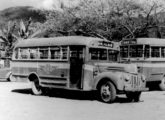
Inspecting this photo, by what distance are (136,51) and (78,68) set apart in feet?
17.2

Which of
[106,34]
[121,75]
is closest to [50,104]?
[121,75]

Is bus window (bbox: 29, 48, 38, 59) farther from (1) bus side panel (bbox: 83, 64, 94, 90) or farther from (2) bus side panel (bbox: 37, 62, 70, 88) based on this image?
(1) bus side panel (bbox: 83, 64, 94, 90)

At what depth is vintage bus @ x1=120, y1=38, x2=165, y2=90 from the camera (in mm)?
17984

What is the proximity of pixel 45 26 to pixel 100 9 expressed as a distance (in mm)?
5791

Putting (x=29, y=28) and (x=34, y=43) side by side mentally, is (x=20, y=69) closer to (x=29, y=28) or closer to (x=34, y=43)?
(x=34, y=43)

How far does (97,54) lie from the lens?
46.8ft

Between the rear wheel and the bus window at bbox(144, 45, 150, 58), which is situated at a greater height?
the bus window at bbox(144, 45, 150, 58)

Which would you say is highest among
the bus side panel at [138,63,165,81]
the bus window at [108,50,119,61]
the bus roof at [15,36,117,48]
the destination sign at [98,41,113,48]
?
the bus roof at [15,36,117,48]

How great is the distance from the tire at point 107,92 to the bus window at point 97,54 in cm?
125

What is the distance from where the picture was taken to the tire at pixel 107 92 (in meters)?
12.8

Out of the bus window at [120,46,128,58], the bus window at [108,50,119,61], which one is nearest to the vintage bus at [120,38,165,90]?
the bus window at [120,46,128,58]

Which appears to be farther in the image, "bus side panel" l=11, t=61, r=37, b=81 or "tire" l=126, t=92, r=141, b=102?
"bus side panel" l=11, t=61, r=37, b=81

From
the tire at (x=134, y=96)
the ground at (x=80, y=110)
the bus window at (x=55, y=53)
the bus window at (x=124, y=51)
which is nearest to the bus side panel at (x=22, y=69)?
the bus window at (x=55, y=53)

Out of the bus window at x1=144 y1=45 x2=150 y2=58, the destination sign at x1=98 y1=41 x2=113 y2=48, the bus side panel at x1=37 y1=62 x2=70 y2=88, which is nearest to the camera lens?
the destination sign at x1=98 y1=41 x2=113 y2=48
